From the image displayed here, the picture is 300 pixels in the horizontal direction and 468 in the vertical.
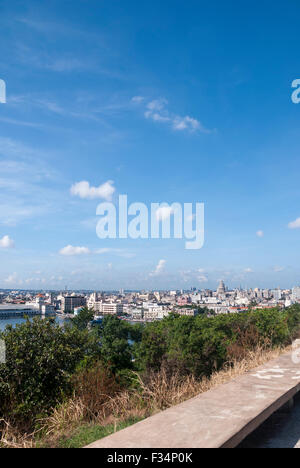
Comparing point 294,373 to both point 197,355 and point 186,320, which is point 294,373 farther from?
point 186,320

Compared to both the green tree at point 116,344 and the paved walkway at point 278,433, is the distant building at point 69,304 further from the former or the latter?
the paved walkway at point 278,433

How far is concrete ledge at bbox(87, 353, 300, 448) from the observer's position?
194 centimetres

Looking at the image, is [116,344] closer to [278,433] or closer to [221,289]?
[278,433]

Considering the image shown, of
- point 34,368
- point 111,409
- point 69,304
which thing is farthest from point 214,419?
point 69,304

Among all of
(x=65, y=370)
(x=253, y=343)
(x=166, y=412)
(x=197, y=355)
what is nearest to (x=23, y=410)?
(x=65, y=370)

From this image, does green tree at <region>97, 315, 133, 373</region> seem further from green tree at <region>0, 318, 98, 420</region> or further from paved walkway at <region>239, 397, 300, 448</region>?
paved walkway at <region>239, 397, 300, 448</region>

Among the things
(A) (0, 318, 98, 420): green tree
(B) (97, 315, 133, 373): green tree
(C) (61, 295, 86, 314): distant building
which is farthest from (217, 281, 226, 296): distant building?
(A) (0, 318, 98, 420): green tree

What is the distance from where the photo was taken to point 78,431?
2.76 meters

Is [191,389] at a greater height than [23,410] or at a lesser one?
greater

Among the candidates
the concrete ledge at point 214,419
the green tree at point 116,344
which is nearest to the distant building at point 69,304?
the green tree at point 116,344

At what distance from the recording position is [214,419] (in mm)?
2264

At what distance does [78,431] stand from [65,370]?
2.19m

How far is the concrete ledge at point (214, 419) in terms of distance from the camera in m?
1.94
